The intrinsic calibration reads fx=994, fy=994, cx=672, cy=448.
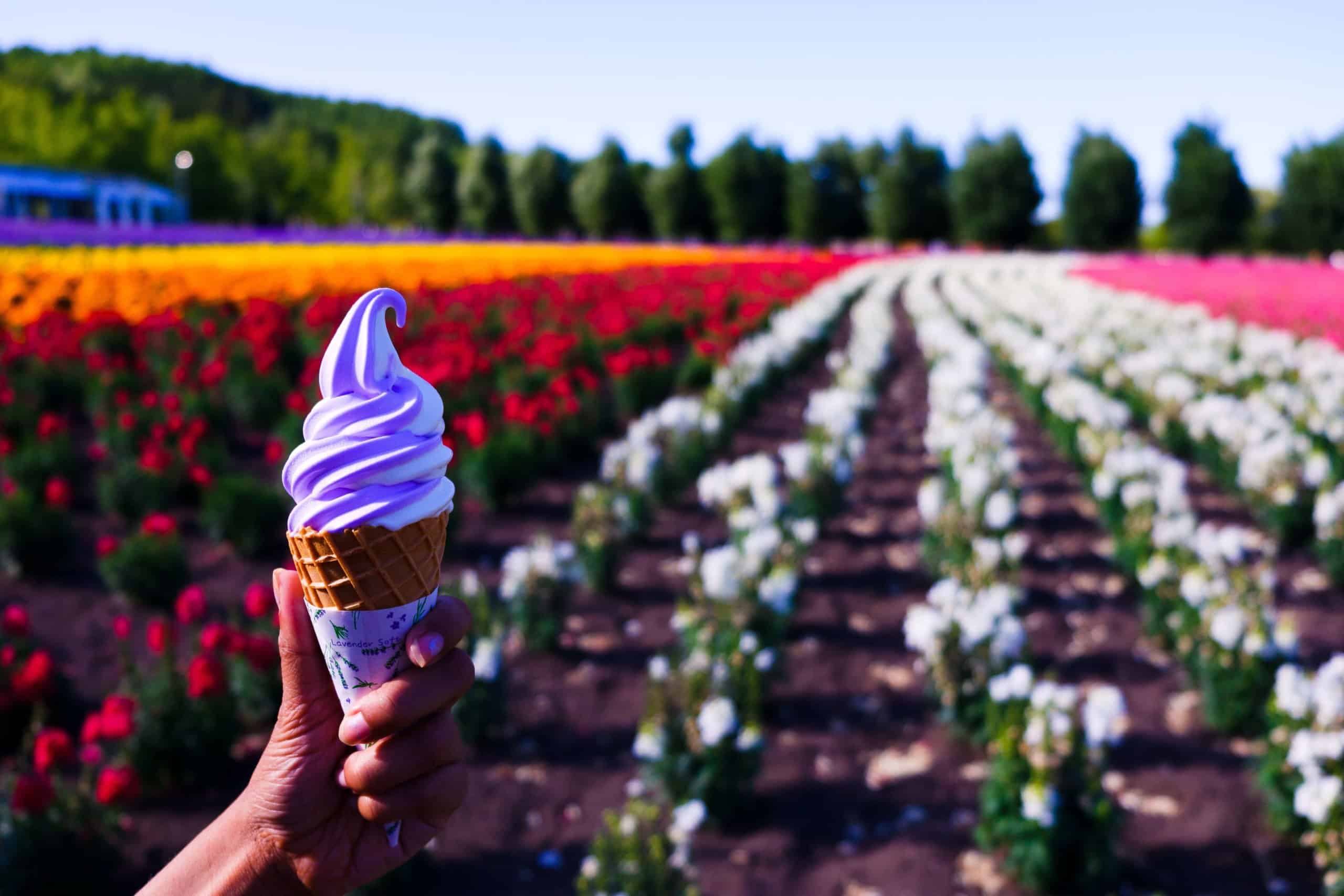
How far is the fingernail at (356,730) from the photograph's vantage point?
1.40m

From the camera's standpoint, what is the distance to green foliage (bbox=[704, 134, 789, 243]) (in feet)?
163

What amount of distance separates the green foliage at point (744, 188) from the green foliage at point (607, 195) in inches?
164

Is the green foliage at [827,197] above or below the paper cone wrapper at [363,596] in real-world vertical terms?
above

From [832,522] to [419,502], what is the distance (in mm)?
5918

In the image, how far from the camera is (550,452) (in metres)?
7.72

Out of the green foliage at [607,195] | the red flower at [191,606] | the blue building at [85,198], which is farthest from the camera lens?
the green foliage at [607,195]

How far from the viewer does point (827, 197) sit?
168ft

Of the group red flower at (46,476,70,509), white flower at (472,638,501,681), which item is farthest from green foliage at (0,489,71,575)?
white flower at (472,638,501,681)

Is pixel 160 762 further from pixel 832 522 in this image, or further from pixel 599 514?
pixel 832 522

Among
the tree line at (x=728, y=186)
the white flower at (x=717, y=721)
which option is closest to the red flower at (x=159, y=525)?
the white flower at (x=717, y=721)

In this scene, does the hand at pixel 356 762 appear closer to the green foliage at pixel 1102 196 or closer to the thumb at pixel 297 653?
the thumb at pixel 297 653

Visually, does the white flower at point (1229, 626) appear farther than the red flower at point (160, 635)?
Yes

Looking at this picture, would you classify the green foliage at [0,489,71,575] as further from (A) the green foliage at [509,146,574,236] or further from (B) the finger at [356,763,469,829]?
(A) the green foliage at [509,146,574,236]

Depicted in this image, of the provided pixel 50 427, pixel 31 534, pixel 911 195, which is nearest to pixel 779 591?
pixel 31 534
